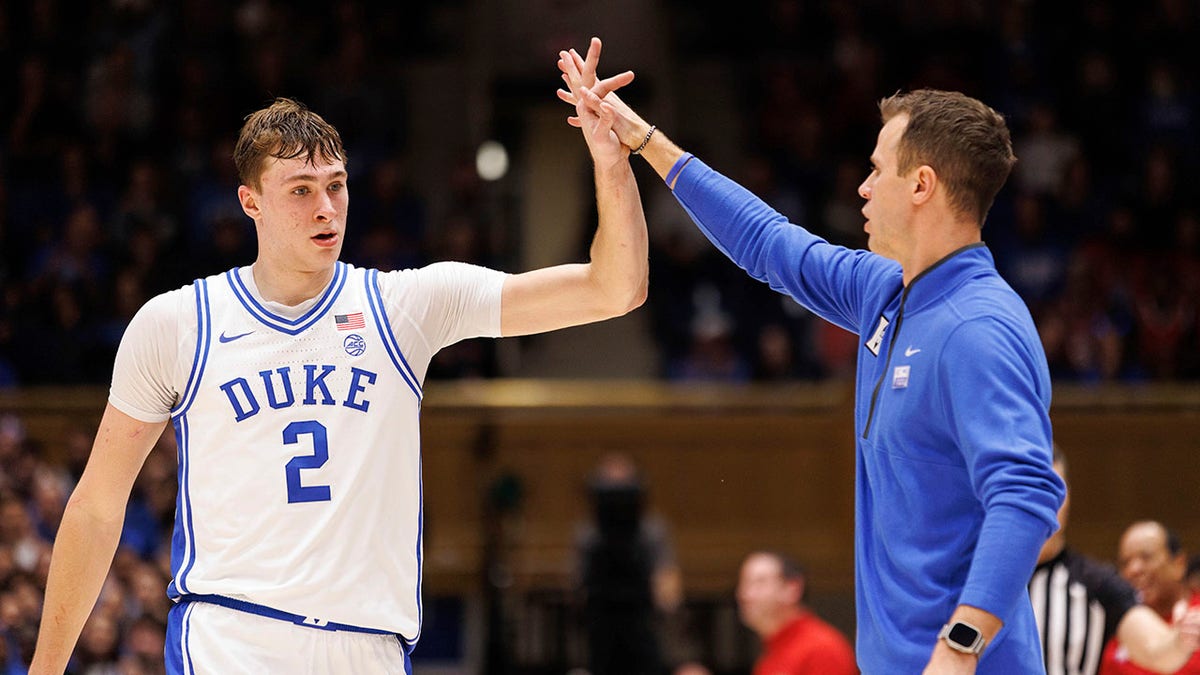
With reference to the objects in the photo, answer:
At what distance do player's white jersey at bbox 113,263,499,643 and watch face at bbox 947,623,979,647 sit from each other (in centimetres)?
162

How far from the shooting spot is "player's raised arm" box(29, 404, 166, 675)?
4.31m

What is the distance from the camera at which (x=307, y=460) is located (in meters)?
4.21

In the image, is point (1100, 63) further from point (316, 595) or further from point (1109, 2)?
point (316, 595)

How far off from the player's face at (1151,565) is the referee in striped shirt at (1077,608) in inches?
11.9

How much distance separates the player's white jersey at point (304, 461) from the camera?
13.7ft

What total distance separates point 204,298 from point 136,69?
11.4 m

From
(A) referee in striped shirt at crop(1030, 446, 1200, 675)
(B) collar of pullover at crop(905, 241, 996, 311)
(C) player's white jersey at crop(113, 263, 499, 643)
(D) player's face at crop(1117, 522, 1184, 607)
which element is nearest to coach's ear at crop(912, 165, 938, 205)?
(B) collar of pullover at crop(905, 241, 996, 311)

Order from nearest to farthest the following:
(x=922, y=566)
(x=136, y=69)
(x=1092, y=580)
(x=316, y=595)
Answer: (x=922, y=566)
(x=316, y=595)
(x=1092, y=580)
(x=136, y=69)

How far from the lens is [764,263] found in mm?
4566

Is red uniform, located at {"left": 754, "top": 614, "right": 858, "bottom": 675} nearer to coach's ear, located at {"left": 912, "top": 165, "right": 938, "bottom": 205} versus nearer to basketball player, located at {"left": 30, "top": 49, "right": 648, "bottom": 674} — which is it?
basketball player, located at {"left": 30, "top": 49, "right": 648, "bottom": 674}

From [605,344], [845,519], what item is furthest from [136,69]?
[845,519]

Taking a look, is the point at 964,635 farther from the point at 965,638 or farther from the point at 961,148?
the point at 961,148

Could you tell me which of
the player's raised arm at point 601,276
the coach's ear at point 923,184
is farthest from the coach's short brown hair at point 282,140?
the coach's ear at point 923,184

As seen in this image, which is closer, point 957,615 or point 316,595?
point 957,615
